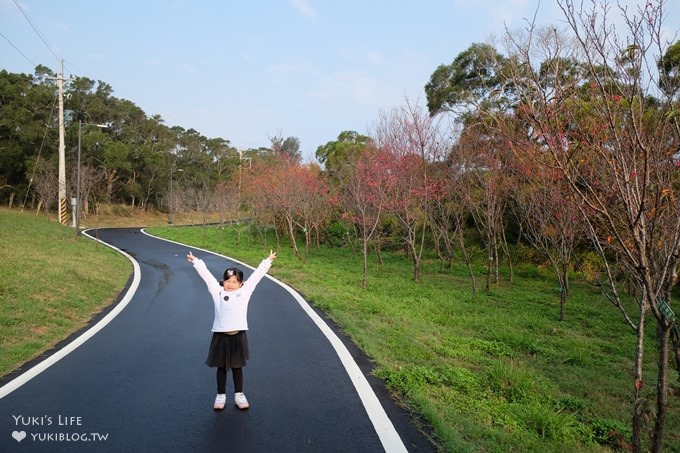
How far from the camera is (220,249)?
24.2 m

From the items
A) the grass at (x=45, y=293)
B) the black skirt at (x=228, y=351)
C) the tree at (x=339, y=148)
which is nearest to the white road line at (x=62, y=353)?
the grass at (x=45, y=293)

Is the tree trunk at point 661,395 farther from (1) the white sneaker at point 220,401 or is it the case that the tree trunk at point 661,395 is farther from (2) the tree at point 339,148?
(2) the tree at point 339,148

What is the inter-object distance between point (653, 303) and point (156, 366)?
504cm

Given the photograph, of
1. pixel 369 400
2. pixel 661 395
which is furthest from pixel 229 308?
pixel 661 395

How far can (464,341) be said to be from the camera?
306 inches

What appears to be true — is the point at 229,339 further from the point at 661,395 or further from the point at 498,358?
the point at 498,358

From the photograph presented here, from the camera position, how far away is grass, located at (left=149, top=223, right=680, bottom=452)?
4.23 m

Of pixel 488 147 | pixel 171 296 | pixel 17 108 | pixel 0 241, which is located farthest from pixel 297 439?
pixel 17 108

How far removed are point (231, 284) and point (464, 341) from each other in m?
4.83

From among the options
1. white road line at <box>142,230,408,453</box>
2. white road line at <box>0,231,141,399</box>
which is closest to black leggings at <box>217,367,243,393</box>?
white road line at <box>142,230,408,453</box>

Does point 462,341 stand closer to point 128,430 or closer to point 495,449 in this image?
point 495,449

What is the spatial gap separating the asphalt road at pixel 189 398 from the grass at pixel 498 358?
50cm

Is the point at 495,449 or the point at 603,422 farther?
the point at 603,422

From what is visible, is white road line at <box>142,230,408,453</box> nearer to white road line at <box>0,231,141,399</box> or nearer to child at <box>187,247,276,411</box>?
child at <box>187,247,276,411</box>
